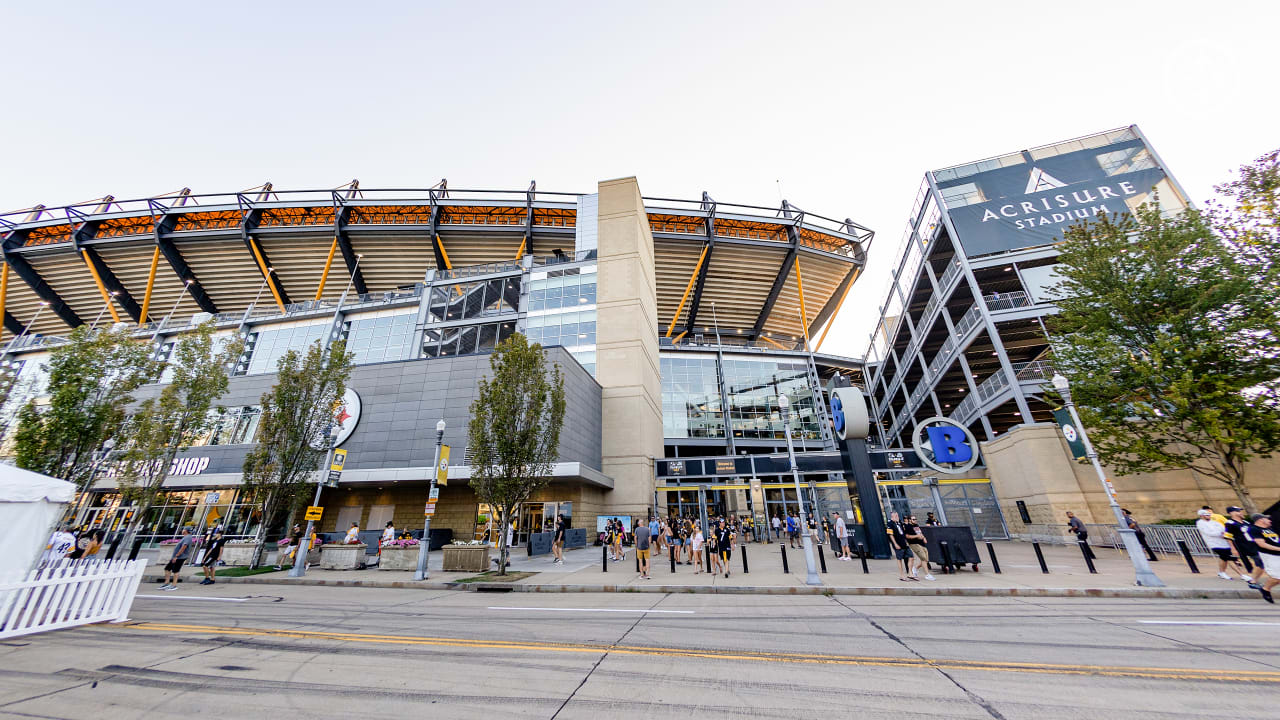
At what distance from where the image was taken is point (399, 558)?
15805 mm

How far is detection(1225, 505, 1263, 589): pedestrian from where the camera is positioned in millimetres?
9003

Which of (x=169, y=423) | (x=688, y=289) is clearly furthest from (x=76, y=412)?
(x=688, y=289)

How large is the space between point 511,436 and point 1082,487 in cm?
2593

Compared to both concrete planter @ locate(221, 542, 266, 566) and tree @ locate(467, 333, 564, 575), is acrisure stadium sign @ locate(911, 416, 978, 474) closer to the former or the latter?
tree @ locate(467, 333, 564, 575)

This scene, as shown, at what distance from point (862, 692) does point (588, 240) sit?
33514mm

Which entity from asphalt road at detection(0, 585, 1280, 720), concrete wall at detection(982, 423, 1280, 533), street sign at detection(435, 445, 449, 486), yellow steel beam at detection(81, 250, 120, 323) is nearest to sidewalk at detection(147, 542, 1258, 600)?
asphalt road at detection(0, 585, 1280, 720)

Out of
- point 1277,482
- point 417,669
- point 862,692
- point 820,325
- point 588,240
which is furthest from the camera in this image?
point 820,325

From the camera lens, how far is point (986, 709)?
149 inches

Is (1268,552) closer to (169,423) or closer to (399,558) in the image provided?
(399,558)

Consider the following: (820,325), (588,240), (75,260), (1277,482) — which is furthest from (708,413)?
(75,260)

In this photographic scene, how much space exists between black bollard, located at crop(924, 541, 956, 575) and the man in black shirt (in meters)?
5.34

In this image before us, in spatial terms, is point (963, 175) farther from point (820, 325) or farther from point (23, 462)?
point (23, 462)

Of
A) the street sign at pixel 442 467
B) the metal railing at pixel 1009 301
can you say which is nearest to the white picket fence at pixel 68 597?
the street sign at pixel 442 467

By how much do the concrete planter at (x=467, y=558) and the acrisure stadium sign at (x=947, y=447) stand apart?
16.3 m
